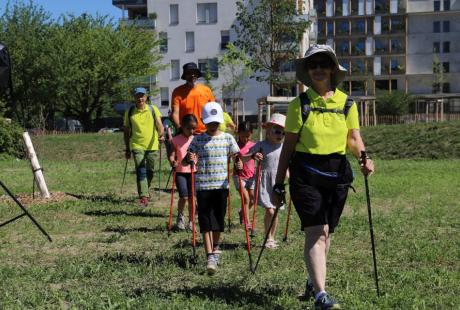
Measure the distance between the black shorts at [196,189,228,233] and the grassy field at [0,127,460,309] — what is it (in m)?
0.40

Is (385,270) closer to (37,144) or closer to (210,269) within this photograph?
(210,269)

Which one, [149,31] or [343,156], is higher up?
[149,31]

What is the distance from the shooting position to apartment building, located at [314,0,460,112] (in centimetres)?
7450

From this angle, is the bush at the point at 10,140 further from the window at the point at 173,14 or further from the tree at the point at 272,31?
the window at the point at 173,14

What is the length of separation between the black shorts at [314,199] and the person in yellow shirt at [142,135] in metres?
5.95

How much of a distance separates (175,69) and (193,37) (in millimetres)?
3295

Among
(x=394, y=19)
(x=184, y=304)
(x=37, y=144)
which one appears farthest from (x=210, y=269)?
(x=394, y=19)

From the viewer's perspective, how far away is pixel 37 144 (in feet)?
109

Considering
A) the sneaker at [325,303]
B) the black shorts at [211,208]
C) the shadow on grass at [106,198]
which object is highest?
the black shorts at [211,208]

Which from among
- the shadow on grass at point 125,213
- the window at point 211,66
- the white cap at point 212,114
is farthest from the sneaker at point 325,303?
the window at point 211,66

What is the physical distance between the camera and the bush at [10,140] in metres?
25.7

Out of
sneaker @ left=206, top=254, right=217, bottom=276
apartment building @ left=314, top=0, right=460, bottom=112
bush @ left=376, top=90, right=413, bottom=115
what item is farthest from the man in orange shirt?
apartment building @ left=314, top=0, right=460, bottom=112

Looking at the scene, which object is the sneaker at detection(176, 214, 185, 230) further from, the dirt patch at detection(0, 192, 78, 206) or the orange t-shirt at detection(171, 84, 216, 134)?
the dirt patch at detection(0, 192, 78, 206)

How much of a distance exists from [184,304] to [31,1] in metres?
43.1
